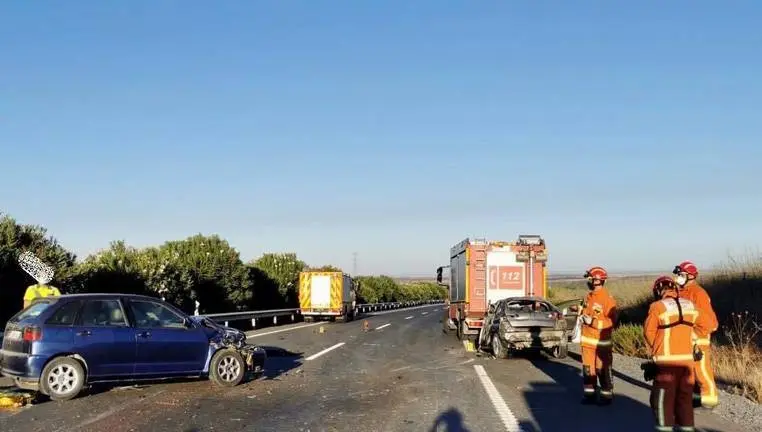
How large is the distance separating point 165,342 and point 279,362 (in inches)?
210

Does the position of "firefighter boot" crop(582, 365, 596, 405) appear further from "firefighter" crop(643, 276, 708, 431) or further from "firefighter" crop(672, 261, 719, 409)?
"firefighter" crop(643, 276, 708, 431)

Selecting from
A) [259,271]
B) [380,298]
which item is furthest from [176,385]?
[380,298]

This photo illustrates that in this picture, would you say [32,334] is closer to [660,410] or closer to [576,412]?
[576,412]

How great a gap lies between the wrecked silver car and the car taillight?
1042 cm

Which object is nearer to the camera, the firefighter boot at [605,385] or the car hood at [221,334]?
the firefighter boot at [605,385]

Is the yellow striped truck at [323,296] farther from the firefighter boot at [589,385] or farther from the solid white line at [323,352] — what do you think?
the firefighter boot at [589,385]

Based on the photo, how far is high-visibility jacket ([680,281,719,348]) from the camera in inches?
322

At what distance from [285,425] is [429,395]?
331 centimetres

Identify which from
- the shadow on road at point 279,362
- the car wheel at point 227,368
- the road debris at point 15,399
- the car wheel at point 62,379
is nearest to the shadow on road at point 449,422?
the car wheel at point 227,368

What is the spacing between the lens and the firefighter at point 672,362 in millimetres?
6973

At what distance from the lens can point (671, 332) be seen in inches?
281

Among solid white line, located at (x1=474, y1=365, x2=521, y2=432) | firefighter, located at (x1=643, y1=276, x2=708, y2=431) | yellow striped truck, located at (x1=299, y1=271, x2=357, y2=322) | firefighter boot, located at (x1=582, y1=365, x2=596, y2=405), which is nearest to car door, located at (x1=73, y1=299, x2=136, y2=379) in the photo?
solid white line, located at (x1=474, y1=365, x2=521, y2=432)

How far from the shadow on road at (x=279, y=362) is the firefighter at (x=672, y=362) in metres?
8.09

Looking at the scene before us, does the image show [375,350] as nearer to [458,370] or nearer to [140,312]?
[458,370]
